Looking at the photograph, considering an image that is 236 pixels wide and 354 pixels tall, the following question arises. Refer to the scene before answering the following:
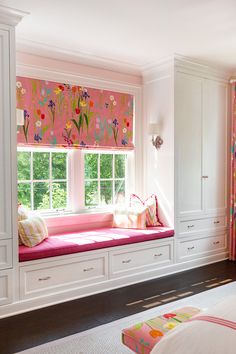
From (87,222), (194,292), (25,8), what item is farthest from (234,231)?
(25,8)

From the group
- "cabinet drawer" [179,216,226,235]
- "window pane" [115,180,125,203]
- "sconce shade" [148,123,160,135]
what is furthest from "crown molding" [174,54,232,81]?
"cabinet drawer" [179,216,226,235]

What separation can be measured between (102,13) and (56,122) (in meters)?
1.32

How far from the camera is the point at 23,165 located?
139 inches

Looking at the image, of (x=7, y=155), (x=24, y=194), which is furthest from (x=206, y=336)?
(x=24, y=194)

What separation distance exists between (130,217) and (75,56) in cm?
201

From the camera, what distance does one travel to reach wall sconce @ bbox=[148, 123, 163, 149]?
13.4ft

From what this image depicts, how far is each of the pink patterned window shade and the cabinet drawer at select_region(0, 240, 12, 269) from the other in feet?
3.68

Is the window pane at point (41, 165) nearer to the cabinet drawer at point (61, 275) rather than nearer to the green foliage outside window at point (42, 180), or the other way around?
the green foliage outside window at point (42, 180)

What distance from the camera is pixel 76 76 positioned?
3803mm

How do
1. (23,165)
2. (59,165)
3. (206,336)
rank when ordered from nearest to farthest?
(206,336)
(23,165)
(59,165)

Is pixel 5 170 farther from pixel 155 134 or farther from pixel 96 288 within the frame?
pixel 155 134

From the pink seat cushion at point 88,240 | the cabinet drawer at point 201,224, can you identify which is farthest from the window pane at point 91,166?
the cabinet drawer at point 201,224

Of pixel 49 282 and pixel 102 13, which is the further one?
pixel 49 282

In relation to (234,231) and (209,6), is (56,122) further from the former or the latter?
(234,231)
